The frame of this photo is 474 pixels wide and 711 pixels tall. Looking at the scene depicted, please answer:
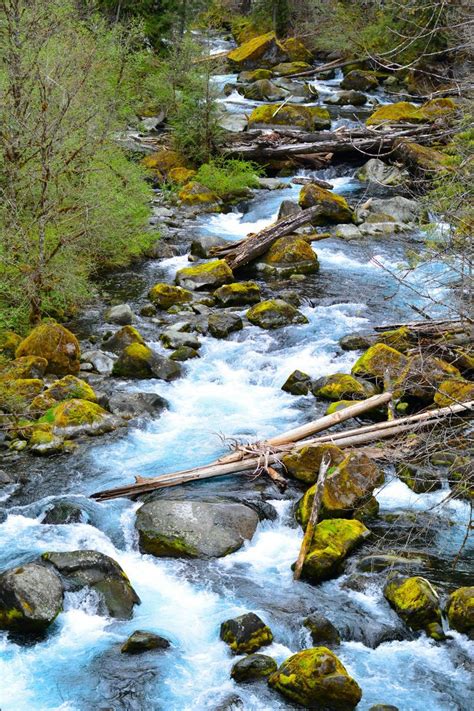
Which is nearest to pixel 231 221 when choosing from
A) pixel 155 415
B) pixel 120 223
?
pixel 120 223

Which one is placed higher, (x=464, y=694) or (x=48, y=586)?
(x=48, y=586)

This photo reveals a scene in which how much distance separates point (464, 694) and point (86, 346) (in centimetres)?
848

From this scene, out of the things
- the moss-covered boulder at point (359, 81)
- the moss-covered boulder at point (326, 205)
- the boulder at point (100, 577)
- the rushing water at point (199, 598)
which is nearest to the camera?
the rushing water at point (199, 598)

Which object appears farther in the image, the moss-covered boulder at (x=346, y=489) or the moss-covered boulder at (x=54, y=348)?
the moss-covered boulder at (x=54, y=348)

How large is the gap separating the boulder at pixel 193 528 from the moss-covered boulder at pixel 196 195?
13536 millimetres

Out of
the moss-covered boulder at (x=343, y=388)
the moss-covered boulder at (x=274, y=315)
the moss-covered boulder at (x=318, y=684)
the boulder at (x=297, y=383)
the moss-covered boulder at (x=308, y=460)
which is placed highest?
the moss-covered boulder at (x=318, y=684)

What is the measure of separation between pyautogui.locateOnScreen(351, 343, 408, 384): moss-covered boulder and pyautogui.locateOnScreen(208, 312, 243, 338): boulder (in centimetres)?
286

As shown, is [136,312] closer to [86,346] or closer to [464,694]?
[86,346]

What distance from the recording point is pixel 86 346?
1306 centimetres

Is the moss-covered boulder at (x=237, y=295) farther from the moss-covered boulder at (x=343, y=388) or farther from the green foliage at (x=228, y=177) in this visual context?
the green foliage at (x=228, y=177)

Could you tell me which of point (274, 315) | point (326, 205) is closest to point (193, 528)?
point (274, 315)

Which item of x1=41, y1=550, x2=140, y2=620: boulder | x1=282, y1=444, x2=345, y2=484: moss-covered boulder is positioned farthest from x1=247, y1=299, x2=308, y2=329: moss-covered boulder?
x1=41, y1=550, x2=140, y2=620: boulder

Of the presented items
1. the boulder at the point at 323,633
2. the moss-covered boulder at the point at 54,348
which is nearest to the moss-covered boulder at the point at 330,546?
the boulder at the point at 323,633

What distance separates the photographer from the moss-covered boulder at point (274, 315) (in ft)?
46.2
